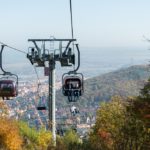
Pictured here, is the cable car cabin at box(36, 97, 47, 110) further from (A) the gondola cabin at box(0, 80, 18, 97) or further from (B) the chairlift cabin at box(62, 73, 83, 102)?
(A) the gondola cabin at box(0, 80, 18, 97)

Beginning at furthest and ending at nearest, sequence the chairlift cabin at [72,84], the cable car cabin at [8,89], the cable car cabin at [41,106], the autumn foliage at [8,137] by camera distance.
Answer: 1. the autumn foliage at [8,137]
2. the cable car cabin at [41,106]
3. the chairlift cabin at [72,84]
4. the cable car cabin at [8,89]

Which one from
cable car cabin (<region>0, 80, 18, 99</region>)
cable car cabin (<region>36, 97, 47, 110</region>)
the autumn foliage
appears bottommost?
the autumn foliage

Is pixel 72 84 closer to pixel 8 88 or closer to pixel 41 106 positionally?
pixel 8 88

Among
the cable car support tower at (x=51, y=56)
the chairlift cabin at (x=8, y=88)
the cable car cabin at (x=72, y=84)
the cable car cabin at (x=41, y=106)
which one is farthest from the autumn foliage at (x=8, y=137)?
the chairlift cabin at (x=8, y=88)

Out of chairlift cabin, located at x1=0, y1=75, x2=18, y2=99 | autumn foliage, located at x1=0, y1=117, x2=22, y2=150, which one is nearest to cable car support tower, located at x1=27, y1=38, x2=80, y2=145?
autumn foliage, located at x1=0, y1=117, x2=22, y2=150

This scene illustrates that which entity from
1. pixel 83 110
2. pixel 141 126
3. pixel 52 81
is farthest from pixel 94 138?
Answer: pixel 83 110

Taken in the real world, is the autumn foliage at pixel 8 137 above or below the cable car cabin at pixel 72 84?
below

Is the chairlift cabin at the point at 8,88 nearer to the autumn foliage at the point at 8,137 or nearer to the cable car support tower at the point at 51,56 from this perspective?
the cable car support tower at the point at 51,56

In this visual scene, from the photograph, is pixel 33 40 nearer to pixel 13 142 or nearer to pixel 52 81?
pixel 52 81
